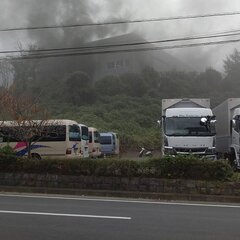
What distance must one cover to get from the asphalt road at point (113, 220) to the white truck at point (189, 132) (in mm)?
7249

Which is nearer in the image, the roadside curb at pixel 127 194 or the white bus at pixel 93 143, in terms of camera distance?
the roadside curb at pixel 127 194

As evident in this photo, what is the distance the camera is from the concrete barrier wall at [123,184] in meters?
14.4

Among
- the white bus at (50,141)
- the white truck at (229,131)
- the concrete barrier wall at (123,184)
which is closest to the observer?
the concrete barrier wall at (123,184)

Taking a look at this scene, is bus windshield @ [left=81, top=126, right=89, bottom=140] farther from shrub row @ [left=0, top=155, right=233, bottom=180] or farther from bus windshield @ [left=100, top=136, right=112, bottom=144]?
shrub row @ [left=0, top=155, right=233, bottom=180]

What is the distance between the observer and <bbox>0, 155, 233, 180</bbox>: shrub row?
14977 mm

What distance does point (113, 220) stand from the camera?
9.53 metres

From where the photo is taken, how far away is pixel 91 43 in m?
63.9

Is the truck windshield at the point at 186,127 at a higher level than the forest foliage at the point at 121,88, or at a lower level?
lower

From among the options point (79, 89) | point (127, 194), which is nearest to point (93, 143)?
point (127, 194)

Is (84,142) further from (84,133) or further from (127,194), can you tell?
(127,194)

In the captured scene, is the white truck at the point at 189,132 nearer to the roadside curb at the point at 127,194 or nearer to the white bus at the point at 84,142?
the roadside curb at the point at 127,194

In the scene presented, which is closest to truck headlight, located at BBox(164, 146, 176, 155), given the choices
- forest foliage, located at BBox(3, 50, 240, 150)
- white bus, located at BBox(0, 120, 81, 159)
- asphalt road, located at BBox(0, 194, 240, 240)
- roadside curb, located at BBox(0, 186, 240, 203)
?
roadside curb, located at BBox(0, 186, 240, 203)

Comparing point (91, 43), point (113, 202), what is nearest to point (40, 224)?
point (113, 202)

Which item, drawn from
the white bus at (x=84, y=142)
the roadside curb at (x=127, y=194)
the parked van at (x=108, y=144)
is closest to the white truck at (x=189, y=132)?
the roadside curb at (x=127, y=194)
